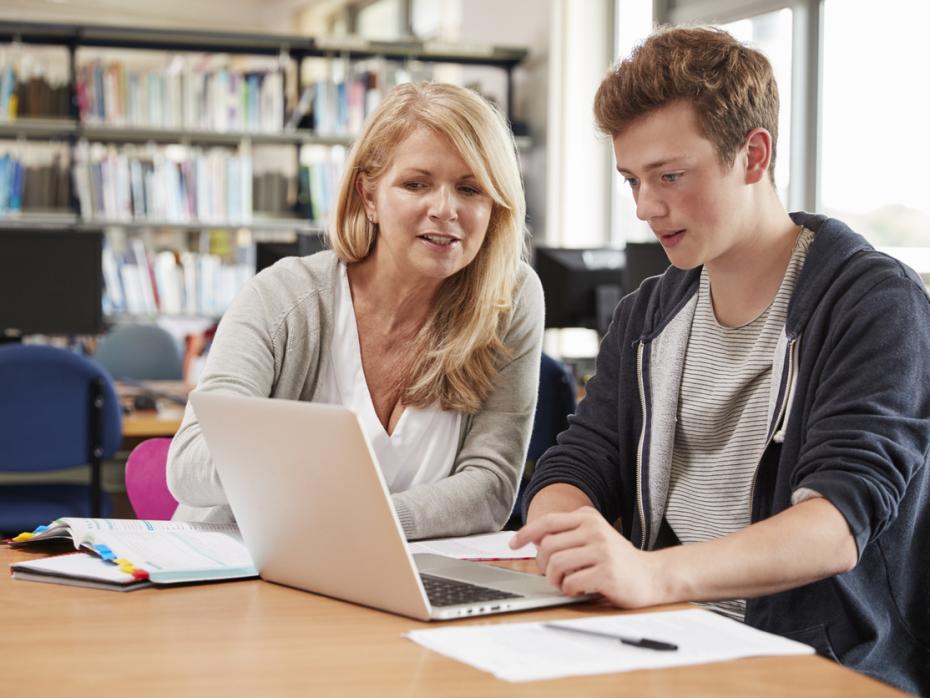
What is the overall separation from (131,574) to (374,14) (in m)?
7.28

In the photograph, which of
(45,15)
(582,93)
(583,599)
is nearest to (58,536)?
(583,599)

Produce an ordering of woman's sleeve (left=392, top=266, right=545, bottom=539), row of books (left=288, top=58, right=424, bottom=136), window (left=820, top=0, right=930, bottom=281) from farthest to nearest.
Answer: row of books (left=288, top=58, right=424, bottom=136)
window (left=820, top=0, right=930, bottom=281)
woman's sleeve (left=392, top=266, right=545, bottom=539)

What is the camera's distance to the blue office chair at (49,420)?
303 centimetres

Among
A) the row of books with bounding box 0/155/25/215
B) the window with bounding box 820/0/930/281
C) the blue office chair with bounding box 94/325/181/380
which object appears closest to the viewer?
the window with bounding box 820/0/930/281

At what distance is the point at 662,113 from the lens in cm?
142

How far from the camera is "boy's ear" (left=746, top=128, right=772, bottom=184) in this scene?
144 centimetres

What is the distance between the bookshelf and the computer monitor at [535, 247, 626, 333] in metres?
2.06

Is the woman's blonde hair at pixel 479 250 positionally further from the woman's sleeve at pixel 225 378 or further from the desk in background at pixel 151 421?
the desk in background at pixel 151 421

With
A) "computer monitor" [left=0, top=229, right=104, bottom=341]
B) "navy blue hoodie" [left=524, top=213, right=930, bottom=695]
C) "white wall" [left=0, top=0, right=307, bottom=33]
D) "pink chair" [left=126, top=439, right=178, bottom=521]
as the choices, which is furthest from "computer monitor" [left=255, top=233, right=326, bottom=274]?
"white wall" [left=0, top=0, right=307, bottom=33]

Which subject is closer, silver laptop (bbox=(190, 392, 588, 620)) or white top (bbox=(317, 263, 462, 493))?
silver laptop (bbox=(190, 392, 588, 620))

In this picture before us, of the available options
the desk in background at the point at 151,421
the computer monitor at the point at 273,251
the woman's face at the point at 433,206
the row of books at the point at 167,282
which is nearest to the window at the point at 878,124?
Result: the computer monitor at the point at 273,251

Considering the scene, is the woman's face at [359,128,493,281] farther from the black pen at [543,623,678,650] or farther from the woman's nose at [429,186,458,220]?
the black pen at [543,623,678,650]

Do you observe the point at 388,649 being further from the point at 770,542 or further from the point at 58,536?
the point at 58,536

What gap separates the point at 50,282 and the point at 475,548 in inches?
120
